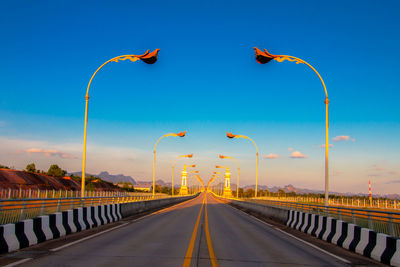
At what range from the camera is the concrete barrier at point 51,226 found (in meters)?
9.95

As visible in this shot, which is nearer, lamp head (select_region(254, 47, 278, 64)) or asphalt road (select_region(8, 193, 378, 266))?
asphalt road (select_region(8, 193, 378, 266))

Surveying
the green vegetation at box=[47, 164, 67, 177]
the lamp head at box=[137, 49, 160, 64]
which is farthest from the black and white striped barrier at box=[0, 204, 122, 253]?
the green vegetation at box=[47, 164, 67, 177]

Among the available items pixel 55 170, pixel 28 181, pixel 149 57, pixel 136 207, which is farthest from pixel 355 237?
pixel 55 170

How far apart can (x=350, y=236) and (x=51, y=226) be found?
965 centimetres

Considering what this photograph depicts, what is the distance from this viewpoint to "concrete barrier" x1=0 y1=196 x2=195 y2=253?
9.95m

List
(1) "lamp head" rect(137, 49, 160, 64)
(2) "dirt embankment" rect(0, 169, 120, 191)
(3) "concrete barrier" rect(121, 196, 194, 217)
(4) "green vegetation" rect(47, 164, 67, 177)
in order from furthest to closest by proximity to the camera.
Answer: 1. (4) "green vegetation" rect(47, 164, 67, 177)
2. (2) "dirt embankment" rect(0, 169, 120, 191)
3. (3) "concrete barrier" rect(121, 196, 194, 217)
4. (1) "lamp head" rect(137, 49, 160, 64)

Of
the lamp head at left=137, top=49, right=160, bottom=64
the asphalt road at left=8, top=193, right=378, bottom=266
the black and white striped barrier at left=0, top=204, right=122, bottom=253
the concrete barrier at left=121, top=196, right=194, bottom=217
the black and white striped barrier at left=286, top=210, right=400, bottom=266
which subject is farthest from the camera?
the concrete barrier at left=121, top=196, right=194, bottom=217

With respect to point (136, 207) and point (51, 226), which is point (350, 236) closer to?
point (51, 226)

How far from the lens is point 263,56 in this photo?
19.2 meters

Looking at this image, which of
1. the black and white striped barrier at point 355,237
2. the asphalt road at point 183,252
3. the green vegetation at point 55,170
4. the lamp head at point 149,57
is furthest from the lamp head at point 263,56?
the green vegetation at point 55,170

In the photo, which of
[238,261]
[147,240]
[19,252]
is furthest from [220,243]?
[19,252]

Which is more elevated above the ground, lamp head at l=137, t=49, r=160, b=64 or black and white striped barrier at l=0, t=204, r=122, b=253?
lamp head at l=137, t=49, r=160, b=64

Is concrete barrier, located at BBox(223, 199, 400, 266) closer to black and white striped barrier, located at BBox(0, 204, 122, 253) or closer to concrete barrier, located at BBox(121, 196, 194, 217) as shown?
black and white striped barrier, located at BBox(0, 204, 122, 253)

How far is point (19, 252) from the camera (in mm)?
9828
